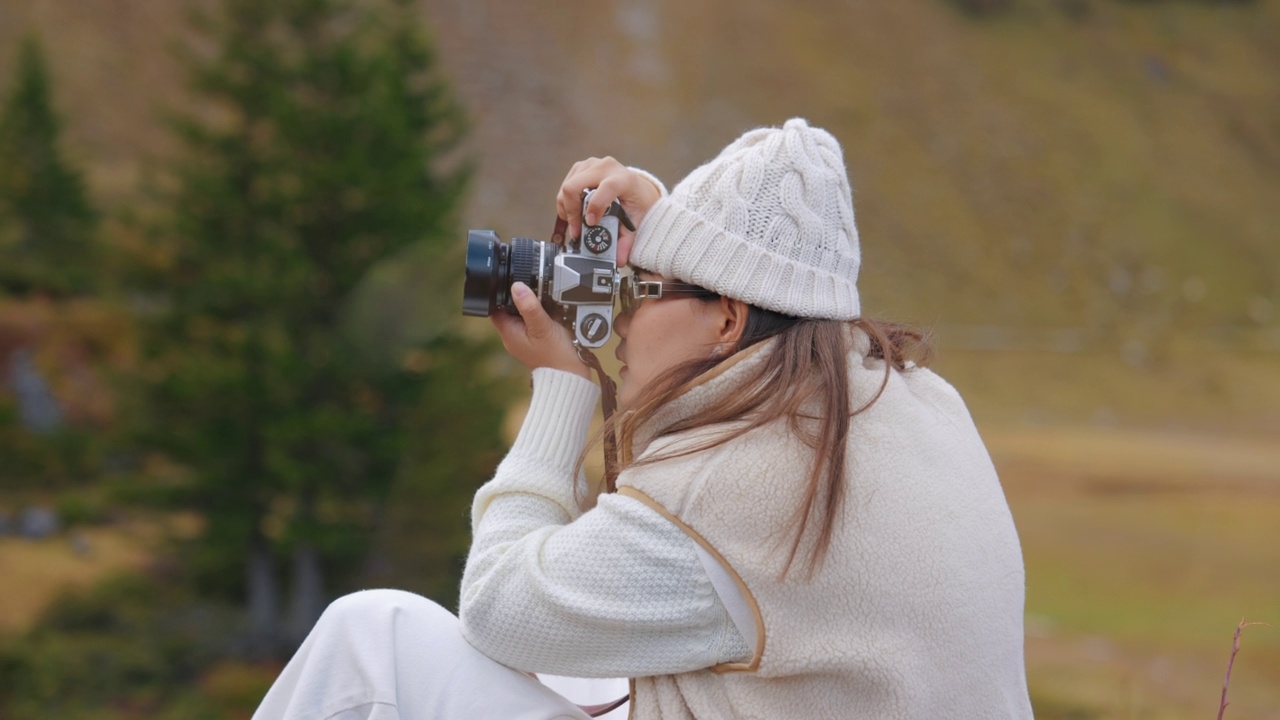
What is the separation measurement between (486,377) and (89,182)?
43.9 ft

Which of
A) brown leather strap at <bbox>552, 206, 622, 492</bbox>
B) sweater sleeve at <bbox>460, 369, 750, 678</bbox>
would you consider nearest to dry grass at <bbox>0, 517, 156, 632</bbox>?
brown leather strap at <bbox>552, 206, 622, 492</bbox>

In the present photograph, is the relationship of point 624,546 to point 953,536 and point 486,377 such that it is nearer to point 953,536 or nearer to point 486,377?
point 953,536

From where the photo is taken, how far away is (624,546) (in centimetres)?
156

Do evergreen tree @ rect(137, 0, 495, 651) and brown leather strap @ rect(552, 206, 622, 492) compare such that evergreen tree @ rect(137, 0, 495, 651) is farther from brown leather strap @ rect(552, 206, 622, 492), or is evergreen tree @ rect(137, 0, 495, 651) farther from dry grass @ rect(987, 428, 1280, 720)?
brown leather strap @ rect(552, 206, 622, 492)

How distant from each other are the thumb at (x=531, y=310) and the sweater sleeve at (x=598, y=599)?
372 millimetres

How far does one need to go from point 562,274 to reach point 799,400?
22.5 inches

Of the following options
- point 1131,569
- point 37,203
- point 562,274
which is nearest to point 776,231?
point 562,274

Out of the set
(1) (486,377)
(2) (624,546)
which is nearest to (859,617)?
(2) (624,546)

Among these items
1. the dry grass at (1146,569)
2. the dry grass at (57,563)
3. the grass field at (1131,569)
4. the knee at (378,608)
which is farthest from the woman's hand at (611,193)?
the dry grass at (57,563)

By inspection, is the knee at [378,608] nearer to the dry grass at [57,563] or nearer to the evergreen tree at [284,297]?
the evergreen tree at [284,297]

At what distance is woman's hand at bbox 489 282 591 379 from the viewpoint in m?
2.01

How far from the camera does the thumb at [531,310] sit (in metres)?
2.01

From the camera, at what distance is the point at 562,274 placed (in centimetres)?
203

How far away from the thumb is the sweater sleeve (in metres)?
0.37
